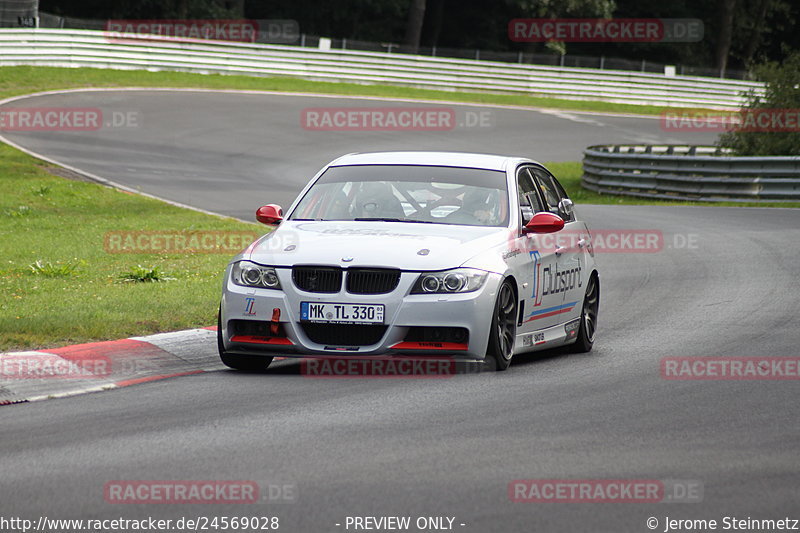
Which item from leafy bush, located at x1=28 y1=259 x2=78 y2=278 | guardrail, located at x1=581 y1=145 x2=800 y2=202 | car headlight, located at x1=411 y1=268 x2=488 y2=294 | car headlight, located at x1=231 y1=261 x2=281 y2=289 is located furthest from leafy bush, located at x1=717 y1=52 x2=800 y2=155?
car headlight, located at x1=231 y1=261 x2=281 y2=289

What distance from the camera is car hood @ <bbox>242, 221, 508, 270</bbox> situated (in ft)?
28.5

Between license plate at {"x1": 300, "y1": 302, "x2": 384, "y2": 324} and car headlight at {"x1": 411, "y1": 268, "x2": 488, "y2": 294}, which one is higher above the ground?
car headlight at {"x1": 411, "y1": 268, "x2": 488, "y2": 294}

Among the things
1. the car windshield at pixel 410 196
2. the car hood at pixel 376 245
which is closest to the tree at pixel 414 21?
the car windshield at pixel 410 196

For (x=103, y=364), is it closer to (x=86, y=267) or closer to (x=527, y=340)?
(x=527, y=340)

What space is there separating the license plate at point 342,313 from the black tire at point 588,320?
2.63 m

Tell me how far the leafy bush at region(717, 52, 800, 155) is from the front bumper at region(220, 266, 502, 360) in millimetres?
24181

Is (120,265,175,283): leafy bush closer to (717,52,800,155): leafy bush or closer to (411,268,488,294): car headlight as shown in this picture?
(411,268,488,294): car headlight

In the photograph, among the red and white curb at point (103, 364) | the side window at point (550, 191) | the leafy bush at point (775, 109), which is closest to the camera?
the red and white curb at point (103, 364)

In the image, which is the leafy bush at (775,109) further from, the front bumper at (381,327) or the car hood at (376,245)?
the front bumper at (381,327)

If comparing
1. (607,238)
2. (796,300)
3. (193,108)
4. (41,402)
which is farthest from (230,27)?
(41,402)

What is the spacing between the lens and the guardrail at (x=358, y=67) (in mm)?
43125

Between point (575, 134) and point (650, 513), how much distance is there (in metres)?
38.8

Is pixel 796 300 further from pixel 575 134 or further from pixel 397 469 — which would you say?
pixel 575 134

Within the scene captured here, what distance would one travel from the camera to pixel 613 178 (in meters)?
31.3
